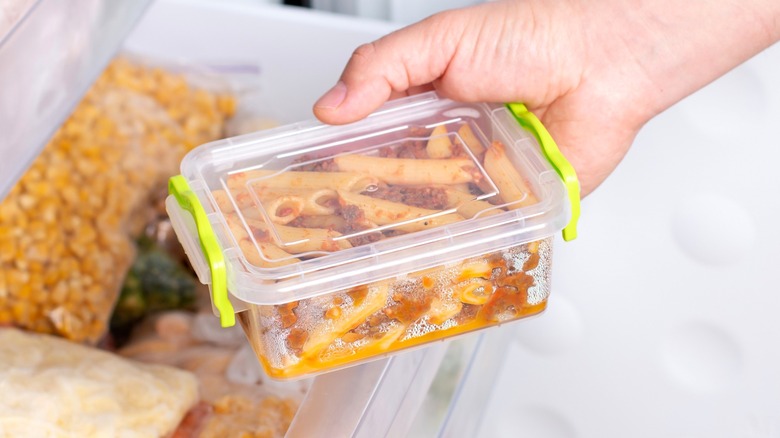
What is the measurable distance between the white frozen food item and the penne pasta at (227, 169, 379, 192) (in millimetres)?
219

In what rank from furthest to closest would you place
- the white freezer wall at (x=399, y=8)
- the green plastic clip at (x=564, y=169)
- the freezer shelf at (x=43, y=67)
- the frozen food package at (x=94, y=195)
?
the white freezer wall at (x=399, y=8)
the frozen food package at (x=94, y=195)
the green plastic clip at (x=564, y=169)
the freezer shelf at (x=43, y=67)

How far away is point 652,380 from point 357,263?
513mm

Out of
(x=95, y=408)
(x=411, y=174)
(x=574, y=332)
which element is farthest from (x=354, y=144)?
(x=574, y=332)

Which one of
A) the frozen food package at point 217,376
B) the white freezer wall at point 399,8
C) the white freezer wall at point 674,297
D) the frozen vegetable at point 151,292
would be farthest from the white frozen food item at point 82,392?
the white freezer wall at point 399,8

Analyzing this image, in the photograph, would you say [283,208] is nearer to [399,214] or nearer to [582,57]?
[399,214]

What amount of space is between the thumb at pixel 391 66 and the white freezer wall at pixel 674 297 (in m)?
0.31

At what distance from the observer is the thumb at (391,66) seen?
717 millimetres

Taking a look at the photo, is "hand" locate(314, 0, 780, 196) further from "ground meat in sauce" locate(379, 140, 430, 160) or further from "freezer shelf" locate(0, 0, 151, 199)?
"freezer shelf" locate(0, 0, 151, 199)

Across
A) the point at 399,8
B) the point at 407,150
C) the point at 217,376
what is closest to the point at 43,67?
the point at 407,150

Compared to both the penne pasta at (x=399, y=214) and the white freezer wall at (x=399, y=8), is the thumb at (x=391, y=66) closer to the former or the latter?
the penne pasta at (x=399, y=214)

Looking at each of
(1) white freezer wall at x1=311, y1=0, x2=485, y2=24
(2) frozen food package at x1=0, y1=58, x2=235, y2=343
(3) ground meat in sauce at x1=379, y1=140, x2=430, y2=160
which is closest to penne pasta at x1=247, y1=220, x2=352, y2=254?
(3) ground meat in sauce at x1=379, y1=140, x2=430, y2=160

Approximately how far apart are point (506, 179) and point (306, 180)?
0.14m

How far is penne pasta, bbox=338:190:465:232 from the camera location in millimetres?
622

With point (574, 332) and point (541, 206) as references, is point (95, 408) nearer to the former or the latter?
point (541, 206)
